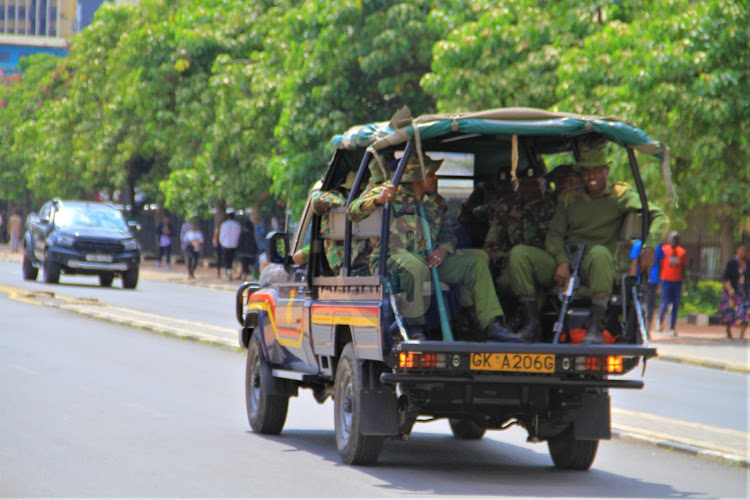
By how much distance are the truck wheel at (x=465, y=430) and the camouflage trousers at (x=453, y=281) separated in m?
2.48

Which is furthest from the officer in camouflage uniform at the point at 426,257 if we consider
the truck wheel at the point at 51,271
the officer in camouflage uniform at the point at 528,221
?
the truck wheel at the point at 51,271

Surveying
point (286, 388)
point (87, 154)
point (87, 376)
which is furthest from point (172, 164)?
point (286, 388)

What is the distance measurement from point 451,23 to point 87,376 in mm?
18474

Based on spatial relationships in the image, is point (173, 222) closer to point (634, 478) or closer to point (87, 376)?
point (87, 376)

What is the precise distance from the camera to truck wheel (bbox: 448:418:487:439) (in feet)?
36.4

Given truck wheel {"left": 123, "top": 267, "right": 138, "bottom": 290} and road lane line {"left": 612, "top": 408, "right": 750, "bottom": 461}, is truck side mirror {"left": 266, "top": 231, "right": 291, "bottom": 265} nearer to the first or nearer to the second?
road lane line {"left": 612, "top": 408, "right": 750, "bottom": 461}

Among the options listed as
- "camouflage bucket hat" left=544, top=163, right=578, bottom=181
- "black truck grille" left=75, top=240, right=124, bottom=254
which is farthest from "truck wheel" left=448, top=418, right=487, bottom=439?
"black truck grille" left=75, top=240, right=124, bottom=254

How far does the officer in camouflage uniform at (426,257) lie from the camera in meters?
8.55

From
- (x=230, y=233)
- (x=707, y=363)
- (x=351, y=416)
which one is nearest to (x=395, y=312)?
(x=351, y=416)

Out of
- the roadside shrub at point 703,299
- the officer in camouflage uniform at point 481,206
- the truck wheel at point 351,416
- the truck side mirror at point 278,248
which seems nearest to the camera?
the truck wheel at point 351,416

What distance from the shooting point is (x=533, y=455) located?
10.3 metres

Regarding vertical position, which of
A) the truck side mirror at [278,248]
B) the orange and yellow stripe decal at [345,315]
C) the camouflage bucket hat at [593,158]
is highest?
the camouflage bucket hat at [593,158]

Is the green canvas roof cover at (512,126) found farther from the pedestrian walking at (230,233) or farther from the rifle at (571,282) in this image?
the pedestrian walking at (230,233)

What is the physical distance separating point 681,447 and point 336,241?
2.99 m
